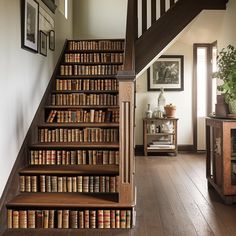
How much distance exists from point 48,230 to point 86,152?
89 cm

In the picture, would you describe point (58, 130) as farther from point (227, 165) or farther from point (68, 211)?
point (227, 165)

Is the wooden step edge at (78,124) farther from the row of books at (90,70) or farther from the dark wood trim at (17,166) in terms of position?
the row of books at (90,70)

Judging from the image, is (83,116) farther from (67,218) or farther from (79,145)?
(67,218)

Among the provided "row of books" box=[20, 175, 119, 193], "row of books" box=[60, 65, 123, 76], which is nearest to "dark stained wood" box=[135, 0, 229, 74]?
"row of books" box=[60, 65, 123, 76]

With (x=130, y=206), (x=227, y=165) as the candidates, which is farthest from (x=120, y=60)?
(x=130, y=206)

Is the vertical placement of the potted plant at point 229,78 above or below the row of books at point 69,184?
above

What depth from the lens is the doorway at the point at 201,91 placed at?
245 inches

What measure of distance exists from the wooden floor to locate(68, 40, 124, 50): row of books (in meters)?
1.87

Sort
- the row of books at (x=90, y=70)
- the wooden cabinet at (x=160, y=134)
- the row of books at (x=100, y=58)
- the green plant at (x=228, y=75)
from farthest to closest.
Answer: the wooden cabinet at (x=160, y=134) → the row of books at (x=100, y=58) → the row of books at (x=90, y=70) → the green plant at (x=228, y=75)

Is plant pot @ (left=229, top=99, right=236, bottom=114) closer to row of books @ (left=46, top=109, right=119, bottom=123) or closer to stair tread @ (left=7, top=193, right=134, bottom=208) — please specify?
row of books @ (left=46, top=109, right=119, bottom=123)

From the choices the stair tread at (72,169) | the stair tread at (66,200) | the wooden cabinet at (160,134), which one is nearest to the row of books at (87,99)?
the stair tread at (72,169)

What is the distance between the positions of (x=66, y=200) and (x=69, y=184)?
26cm

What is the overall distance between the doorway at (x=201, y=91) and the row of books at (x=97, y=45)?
1.98 metres

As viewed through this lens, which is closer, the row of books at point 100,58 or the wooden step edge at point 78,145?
the wooden step edge at point 78,145
